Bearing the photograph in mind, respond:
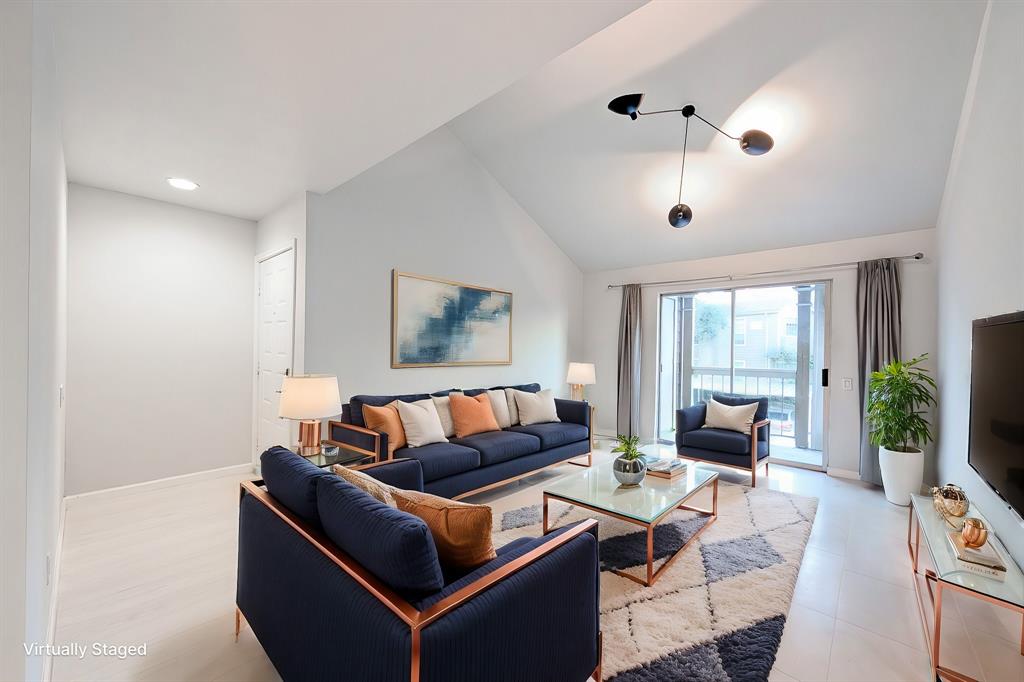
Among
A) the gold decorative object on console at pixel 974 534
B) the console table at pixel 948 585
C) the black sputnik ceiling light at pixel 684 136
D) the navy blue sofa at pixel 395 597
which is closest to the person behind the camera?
the navy blue sofa at pixel 395 597

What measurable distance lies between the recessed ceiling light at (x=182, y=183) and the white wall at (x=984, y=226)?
4894 mm

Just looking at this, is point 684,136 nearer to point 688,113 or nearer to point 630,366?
point 688,113

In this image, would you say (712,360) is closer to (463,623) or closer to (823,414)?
(823,414)

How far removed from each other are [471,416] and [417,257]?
1656 millimetres

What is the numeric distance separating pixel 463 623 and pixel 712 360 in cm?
539

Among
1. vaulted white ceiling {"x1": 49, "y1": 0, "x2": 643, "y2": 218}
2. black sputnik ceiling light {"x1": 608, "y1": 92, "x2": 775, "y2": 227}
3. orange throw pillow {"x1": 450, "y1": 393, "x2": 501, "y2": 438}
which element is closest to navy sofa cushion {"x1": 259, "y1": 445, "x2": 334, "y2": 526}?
vaulted white ceiling {"x1": 49, "y1": 0, "x2": 643, "y2": 218}

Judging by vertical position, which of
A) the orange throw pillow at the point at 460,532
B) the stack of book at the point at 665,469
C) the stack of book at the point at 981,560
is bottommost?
the stack of book at the point at 665,469

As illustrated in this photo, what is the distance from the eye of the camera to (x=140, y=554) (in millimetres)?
2660

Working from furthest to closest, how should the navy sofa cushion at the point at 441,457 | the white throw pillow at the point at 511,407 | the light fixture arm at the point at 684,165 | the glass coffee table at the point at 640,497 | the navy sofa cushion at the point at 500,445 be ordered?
the white throw pillow at the point at 511,407, the light fixture arm at the point at 684,165, the navy sofa cushion at the point at 500,445, the navy sofa cushion at the point at 441,457, the glass coffee table at the point at 640,497

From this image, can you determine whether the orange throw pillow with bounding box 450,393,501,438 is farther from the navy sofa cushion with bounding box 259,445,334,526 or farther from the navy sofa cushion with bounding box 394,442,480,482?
the navy sofa cushion with bounding box 259,445,334,526

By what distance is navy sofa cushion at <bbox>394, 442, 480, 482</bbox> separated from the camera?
314 centimetres

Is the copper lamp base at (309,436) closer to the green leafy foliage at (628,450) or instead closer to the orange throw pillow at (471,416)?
the orange throw pillow at (471,416)

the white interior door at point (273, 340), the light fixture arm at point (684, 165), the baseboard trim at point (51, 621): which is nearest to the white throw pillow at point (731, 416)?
the light fixture arm at point (684, 165)

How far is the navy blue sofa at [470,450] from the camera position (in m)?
3.19
